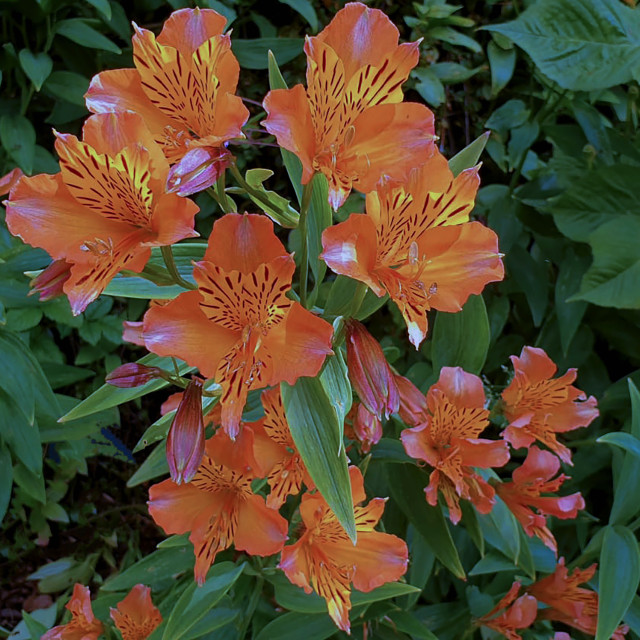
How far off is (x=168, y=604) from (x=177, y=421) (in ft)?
1.72

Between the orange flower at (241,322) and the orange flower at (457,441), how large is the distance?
12.5 inches

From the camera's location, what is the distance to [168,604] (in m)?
1.01

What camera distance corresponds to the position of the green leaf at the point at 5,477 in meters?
1.16

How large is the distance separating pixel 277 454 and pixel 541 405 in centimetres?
41

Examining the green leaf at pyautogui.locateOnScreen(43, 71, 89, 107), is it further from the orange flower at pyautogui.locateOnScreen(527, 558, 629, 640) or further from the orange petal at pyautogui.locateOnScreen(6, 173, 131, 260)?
the orange flower at pyautogui.locateOnScreen(527, 558, 629, 640)

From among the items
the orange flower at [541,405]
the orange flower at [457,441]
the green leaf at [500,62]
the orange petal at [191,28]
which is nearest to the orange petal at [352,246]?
the orange petal at [191,28]

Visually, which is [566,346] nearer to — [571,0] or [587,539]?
[587,539]

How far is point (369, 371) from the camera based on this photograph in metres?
0.60

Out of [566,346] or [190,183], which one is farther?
[566,346]


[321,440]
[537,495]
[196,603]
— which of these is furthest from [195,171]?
[537,495]

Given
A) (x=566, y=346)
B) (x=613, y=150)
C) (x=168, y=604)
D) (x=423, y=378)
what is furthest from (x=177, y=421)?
(x=613, y=150)

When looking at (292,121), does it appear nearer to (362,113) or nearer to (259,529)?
(362,113)

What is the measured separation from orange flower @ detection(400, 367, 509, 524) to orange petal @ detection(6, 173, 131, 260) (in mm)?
446

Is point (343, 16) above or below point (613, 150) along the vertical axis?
above
